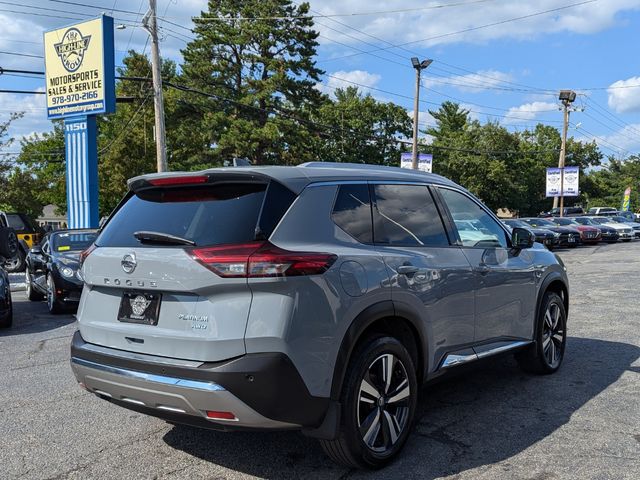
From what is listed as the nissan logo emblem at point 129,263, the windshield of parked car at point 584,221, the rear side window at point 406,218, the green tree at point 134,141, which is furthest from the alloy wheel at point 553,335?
the green tree at point 134,141

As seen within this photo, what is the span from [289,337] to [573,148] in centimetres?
8259

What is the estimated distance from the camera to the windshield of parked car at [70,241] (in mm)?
11086

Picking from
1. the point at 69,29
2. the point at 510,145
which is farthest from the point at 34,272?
the point at 510,145

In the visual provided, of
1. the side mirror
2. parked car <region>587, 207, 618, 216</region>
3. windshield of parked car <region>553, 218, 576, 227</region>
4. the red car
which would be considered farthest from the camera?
parked car <region>587, 207, 618, 216</region>

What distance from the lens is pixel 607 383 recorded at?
5555 millimetres

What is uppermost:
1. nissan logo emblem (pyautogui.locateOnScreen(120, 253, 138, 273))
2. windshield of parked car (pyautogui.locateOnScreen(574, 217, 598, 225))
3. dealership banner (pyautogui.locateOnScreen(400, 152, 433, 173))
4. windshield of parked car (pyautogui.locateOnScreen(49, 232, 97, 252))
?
dealership banner (pyautogui.locateOnScreen(400, 152, 433, 173))

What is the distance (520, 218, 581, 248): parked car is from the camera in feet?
96.9

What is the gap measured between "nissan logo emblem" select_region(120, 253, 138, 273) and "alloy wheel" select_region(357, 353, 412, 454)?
1474mm

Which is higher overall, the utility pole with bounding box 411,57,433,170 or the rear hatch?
the utility pole with bounding box 411,57,433,170

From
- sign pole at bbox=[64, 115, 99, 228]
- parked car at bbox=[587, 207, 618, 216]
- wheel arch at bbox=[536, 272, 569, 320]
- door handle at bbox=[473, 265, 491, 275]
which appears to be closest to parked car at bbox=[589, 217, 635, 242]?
parked car at bbox=[587, 207, 618, 216]

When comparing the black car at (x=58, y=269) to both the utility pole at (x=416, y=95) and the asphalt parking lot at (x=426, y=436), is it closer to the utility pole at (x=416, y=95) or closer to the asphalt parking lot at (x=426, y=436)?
the asphalt parking lot at (x=426, y=436)

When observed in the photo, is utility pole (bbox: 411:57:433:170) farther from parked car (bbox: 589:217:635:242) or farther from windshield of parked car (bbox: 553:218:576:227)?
parked car (bbox: 589:217:635:242)

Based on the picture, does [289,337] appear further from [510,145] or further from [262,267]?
[510,145]

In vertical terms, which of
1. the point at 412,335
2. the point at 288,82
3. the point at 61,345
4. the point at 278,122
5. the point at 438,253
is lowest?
the point at 61,345
